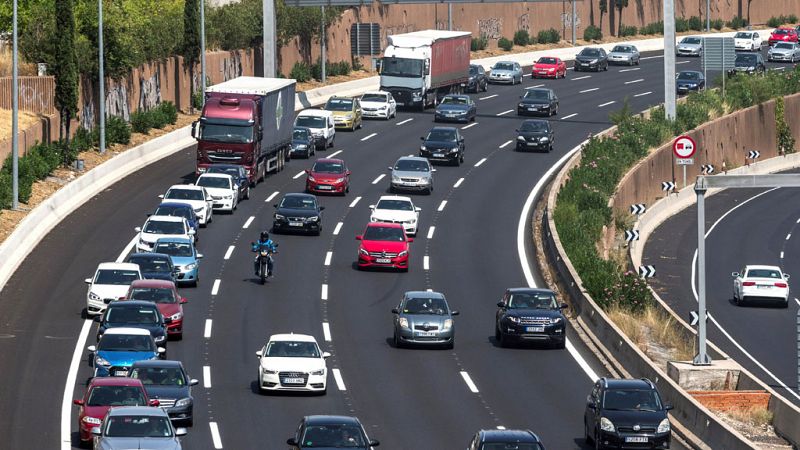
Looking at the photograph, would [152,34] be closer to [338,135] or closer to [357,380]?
[338,135]

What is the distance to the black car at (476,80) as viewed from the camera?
99.1m

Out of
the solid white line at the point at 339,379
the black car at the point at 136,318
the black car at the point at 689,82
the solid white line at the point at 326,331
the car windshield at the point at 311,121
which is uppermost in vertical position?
the black car at the point at 689,82

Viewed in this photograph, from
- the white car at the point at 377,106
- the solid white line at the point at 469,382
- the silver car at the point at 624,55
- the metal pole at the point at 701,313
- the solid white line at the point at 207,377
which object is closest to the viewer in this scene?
the solid white line at the point at 207,377

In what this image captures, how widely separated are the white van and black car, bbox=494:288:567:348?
106 ft

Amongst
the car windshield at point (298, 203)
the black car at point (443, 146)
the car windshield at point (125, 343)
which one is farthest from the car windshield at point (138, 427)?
the black car at point (443, 146)

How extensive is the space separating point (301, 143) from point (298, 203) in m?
15.4

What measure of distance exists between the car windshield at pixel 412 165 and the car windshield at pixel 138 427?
3848 cm

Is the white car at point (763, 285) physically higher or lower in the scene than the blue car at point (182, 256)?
lower

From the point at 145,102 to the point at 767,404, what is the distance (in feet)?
157

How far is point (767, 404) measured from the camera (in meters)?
38.6

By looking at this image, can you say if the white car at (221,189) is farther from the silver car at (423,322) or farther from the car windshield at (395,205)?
the silver car at (423,322)

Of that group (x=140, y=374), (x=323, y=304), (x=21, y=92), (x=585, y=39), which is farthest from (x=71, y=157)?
(x=585, y=39)

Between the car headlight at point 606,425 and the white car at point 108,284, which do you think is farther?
the white car at point 108,284

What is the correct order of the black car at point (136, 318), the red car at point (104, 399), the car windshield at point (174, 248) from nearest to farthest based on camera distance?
1. the red car at point (104, 399)
2. the black car at point (136, 318)
3. the car windshield at point (174, 248)
